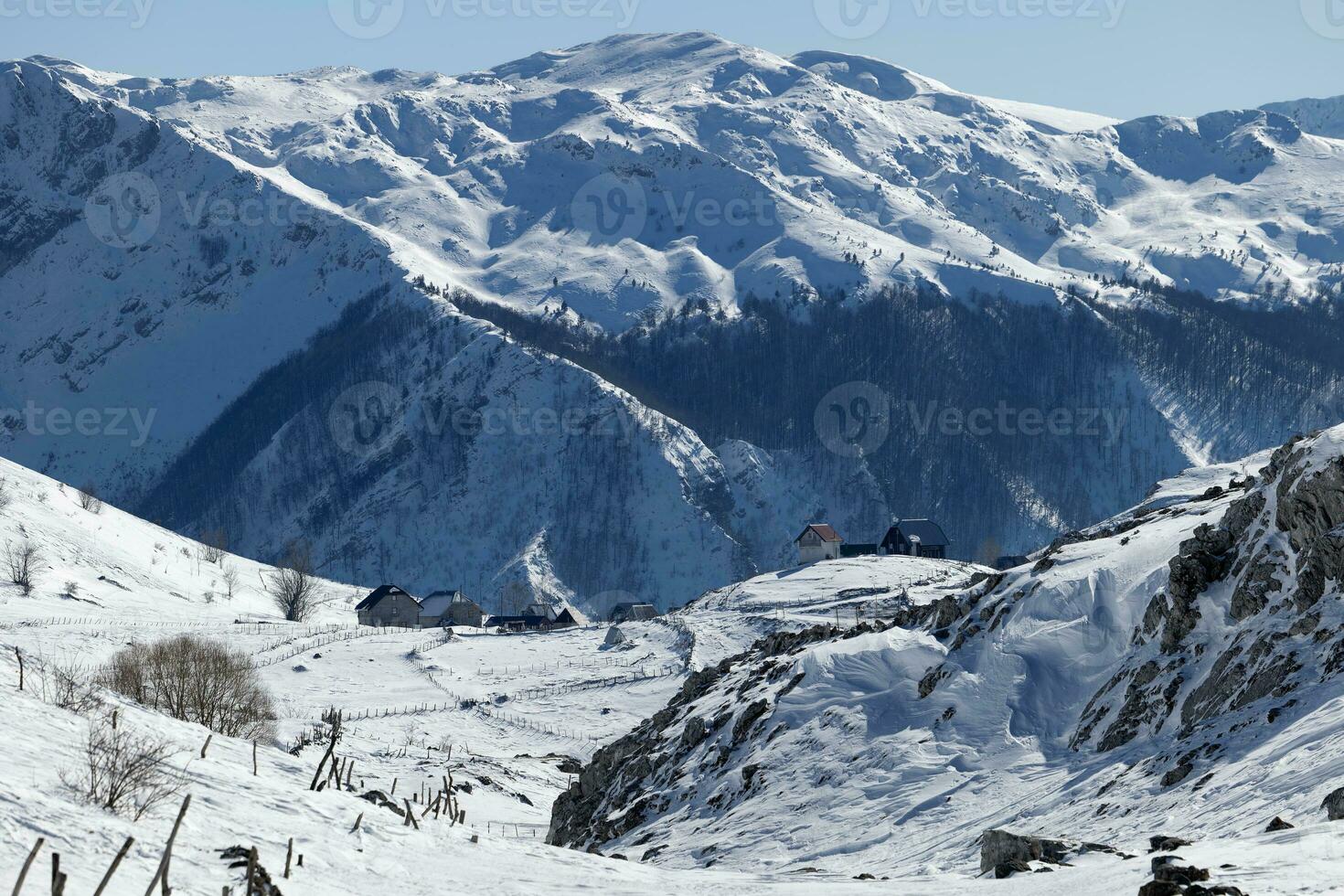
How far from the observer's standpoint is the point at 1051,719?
1855 inches

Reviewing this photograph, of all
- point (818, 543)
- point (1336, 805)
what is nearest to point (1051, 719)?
point (1336, 805)

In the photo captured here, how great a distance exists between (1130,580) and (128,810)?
118 ft

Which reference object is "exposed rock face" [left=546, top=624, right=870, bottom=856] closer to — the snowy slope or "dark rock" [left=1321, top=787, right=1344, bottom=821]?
"dark rock" [left=1321, top=787, right=1344, bottom=821]

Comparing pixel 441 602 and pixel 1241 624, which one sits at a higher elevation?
pixel 1241 624

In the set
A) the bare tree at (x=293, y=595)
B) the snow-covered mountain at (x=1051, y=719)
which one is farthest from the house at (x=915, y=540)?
the snow-covered mountain at (x=1051, y=719)

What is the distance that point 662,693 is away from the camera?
98.6 metres

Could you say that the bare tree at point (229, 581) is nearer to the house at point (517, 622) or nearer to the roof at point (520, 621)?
the house at point (517, 622)

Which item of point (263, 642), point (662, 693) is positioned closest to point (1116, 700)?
point (662, 693)

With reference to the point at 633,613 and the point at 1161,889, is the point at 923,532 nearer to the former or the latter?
the point at 633,613

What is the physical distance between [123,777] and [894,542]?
141 meters

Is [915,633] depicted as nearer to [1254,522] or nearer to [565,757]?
[1254,522]

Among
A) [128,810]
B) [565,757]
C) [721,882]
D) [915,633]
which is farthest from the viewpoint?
[565,757]

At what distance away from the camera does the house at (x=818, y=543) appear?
158875mm

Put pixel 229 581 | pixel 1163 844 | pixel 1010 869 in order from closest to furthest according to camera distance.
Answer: pixel 1163 844 → pixel 1010 869 → pixel 229 581
